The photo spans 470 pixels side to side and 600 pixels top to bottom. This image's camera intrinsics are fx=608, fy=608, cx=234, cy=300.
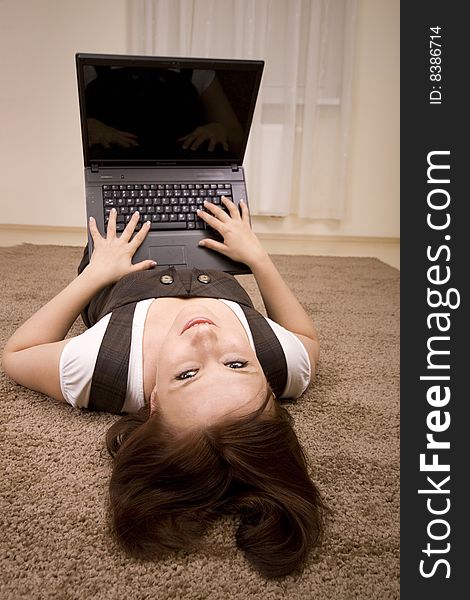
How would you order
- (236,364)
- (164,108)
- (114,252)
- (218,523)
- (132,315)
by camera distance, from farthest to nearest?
(164,108) → (114,252) → (132,315) → (236,364) → (218,523)

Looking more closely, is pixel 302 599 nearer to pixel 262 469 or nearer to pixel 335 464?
pixel 262 469

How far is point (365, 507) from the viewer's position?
794mm

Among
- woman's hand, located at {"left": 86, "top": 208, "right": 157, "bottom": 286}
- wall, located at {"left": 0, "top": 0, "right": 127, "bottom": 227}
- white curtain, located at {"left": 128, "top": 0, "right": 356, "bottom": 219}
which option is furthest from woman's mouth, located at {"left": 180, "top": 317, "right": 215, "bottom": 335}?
wall, located at {"left": 0, "top": 0, "right": 127, "bottom": 227}

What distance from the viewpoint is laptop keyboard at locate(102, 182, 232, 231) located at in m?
1.39

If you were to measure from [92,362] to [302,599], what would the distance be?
0.49 m

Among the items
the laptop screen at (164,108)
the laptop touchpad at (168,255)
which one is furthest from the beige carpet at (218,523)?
the laptop screen at (164,108)

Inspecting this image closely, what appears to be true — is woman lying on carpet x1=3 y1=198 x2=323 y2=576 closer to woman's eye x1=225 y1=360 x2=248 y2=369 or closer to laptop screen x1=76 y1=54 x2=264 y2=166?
woman's eye x1=225 y1=360 x2=248 y2=369

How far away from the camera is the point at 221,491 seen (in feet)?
2.45

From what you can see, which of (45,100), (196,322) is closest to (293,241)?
(45,100)

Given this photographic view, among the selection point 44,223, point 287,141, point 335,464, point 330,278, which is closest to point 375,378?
point 335,464

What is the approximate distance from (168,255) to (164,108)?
340 millimetres

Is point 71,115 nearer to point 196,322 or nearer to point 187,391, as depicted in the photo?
point 196,322

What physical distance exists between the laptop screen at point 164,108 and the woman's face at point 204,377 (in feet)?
2.13

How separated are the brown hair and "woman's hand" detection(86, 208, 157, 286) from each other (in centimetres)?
52
